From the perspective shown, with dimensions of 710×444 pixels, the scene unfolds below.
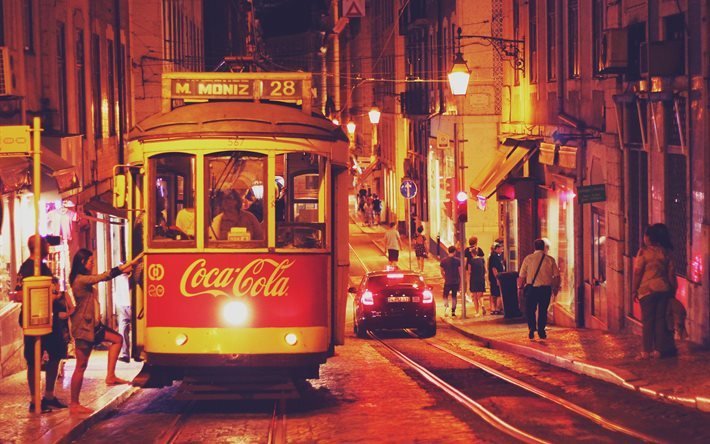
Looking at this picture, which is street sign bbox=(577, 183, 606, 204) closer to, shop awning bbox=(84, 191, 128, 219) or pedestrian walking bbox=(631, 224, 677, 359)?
pedestrian walking bbox=(631, 224, 677, 359)

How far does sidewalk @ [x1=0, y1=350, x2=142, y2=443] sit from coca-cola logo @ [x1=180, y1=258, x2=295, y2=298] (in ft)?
5.49

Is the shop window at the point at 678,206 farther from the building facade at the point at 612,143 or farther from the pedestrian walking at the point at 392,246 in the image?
the pedestrian walking at the point at 392,246

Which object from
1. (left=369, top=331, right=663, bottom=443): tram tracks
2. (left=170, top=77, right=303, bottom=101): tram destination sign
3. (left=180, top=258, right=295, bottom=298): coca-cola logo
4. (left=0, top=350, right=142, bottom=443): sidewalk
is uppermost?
(left=170, top=77, right=303, bottom=101): tram destination sign

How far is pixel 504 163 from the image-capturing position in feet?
102

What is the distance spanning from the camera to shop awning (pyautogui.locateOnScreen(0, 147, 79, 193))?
15.4m

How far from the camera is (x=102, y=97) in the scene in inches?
1099

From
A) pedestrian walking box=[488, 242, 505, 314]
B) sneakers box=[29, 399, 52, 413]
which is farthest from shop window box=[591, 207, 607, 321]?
sneakers box=[29, 399, 52, 413]

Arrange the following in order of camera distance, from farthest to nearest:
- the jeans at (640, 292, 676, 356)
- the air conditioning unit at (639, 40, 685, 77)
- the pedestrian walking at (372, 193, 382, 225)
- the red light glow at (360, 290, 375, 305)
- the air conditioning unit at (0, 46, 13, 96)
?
the pedestrian walking at (372, 193, 382, 225) → the red light glow at (360, 290, 375, 305) → the air conditioning unit at (639, 40, 685, 77) → the air conditioning unit at (0, 46, 13, 96) → the jeans at (640, 292, 676, 356)

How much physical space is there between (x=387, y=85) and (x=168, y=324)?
174ft

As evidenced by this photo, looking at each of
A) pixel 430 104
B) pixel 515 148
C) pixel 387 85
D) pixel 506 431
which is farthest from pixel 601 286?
pixel 387 85

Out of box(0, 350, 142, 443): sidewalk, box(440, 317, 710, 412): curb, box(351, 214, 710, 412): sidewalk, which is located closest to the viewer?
box(0, 350, 142, 443): sidewalk

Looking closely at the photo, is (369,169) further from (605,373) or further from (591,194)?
(605,373)

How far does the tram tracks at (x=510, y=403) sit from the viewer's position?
37.7ft

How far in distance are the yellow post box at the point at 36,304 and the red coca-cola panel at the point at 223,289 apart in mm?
1110
